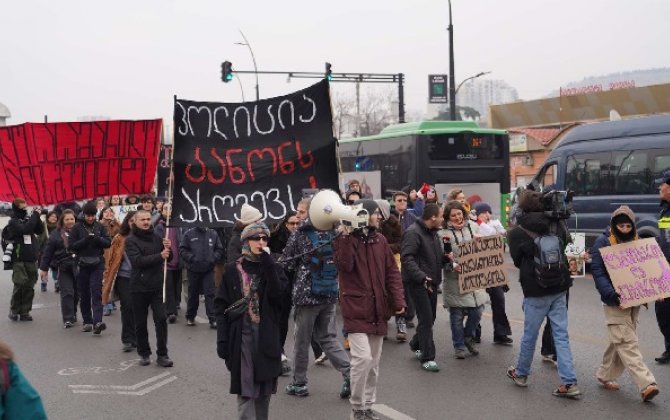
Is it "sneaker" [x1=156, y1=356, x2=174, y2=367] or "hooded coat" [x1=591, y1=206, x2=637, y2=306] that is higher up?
"hooded coat" [x1=591, y1=206, x2=637, y2=306]

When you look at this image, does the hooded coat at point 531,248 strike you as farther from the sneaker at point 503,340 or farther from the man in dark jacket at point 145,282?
the man in dark jacket at point 145,282

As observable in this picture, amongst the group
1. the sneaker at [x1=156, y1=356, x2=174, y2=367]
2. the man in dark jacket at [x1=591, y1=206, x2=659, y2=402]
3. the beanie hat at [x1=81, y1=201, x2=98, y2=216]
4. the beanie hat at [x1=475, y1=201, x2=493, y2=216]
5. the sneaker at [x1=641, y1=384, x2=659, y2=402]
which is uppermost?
the beanie hat at [x1=81, y1=201, x2=98, y2=216]

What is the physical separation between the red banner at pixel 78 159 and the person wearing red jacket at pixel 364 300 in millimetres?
5043

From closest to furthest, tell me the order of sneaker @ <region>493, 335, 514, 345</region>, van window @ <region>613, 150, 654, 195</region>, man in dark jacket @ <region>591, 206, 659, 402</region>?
man in dark jacket @ <region>591, 206, 659, 402</region>, sneaker @ <region>493, 335, 514, 345</region>, van window @ <region>613, 150, 654, 195</region>

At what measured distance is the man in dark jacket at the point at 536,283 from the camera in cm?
655

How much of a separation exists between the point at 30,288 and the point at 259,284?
7646mm

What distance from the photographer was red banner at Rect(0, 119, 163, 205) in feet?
33.0

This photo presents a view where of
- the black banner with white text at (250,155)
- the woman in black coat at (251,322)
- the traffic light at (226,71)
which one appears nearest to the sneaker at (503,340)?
the black banner with white text at (250,155)

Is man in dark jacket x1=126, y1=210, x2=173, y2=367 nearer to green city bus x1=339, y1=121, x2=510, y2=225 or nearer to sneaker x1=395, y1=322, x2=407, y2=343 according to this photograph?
sneaker x1=395, y1=322, x2=407, y2=343

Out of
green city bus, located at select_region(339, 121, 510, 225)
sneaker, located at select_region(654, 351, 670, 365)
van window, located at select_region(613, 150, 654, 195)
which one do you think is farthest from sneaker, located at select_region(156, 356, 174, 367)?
green city bus, located at select_region(339, 121, 510, 225)

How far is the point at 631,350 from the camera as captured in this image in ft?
21.1

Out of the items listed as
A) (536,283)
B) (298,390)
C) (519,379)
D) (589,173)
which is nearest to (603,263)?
(536,283)

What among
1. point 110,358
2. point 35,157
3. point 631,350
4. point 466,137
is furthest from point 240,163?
point 466,137

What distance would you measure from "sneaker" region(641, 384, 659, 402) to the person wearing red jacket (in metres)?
2.09
